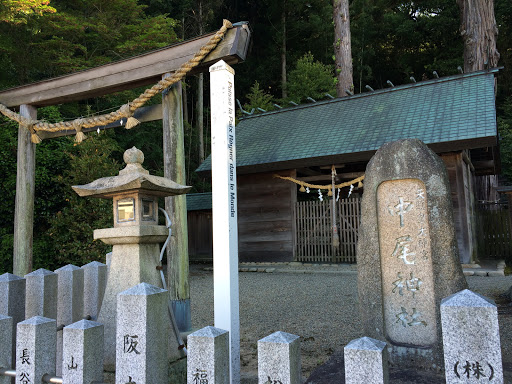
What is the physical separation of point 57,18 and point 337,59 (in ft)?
33.2

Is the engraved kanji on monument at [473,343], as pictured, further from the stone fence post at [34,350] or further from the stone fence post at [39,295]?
the stone fence post at [39,295]

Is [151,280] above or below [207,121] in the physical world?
below

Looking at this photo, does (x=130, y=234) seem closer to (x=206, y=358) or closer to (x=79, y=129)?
(x=206, y=358)

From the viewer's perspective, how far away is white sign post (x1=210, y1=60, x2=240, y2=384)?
2.96 meters

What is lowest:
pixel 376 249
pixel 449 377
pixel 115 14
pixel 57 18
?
pixel 449 377

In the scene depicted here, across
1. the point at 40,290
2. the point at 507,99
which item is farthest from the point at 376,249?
the point at 507,99

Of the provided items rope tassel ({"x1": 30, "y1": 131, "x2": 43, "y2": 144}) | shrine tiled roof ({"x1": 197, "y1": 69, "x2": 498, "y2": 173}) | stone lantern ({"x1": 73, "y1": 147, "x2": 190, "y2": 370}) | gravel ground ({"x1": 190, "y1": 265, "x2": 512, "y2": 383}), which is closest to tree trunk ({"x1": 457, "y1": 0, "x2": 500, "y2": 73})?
shrine tiled roof ({"x1": 197, "y1": 69, "x2": 498, "y2": 173})

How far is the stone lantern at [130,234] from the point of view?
10.3ft

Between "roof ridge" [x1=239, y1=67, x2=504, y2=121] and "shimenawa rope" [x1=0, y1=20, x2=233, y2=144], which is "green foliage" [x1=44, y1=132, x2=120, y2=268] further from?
"roof ridge" [x1=239, y1=67, x2=504, y2=121]

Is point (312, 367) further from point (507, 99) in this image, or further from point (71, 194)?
point (507, 99)

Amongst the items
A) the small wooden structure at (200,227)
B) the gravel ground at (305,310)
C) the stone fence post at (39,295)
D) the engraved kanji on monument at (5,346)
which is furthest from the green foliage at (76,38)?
the engraved kanji on monument at (5,346)

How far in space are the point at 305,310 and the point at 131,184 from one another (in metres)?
3.92

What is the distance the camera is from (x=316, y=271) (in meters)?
10.1

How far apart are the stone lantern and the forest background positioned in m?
3.20
